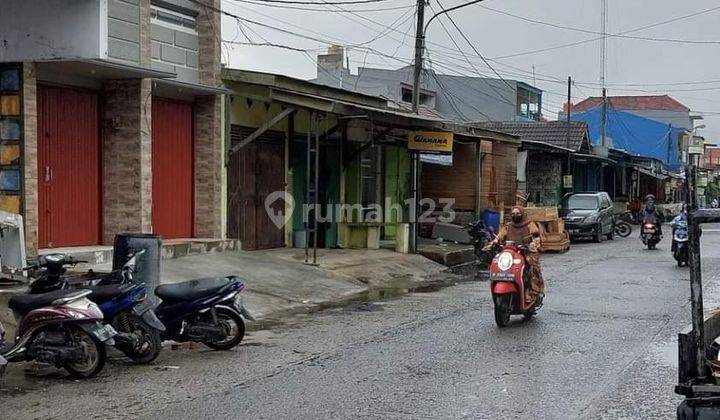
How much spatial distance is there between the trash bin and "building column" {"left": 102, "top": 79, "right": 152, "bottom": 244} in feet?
14.3

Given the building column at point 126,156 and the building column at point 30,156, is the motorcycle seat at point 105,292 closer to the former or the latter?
the building column at point 30,156

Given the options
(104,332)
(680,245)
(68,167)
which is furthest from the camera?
(680,245)

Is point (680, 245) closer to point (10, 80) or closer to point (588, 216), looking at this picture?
point (588, 216)

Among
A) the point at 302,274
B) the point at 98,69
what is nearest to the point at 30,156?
the point at 98,69

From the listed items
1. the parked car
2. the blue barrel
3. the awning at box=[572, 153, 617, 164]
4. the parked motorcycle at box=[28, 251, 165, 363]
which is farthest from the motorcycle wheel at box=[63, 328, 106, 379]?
the awning at box=[572, 153, 617, 164]

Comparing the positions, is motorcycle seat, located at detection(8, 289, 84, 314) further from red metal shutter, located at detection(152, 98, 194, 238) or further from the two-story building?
red metal shutter, located at detection(152, 98, 194, 238)

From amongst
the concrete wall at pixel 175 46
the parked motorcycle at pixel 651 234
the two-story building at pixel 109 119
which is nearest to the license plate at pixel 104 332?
the two-story building at pixel 109 119

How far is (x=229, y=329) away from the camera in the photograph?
9461mm

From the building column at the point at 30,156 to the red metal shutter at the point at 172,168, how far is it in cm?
349

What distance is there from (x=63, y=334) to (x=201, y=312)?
1705mm

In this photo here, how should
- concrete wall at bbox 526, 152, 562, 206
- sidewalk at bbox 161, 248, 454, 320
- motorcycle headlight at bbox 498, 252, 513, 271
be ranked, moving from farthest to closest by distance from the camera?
concrete wall at bbox 526, 152, 562, 206, sidewalk at bbox 161, 248, 454, 320, motorcycle headlight at bbox 498, 252, 513, 271

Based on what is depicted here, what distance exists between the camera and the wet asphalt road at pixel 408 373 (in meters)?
6.91

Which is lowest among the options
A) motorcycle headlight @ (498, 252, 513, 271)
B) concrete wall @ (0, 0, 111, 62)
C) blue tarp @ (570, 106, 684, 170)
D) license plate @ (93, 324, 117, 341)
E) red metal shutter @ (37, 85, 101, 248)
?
license plate @ (93, 324, 117, 341)

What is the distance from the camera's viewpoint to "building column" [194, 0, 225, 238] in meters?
17.0
